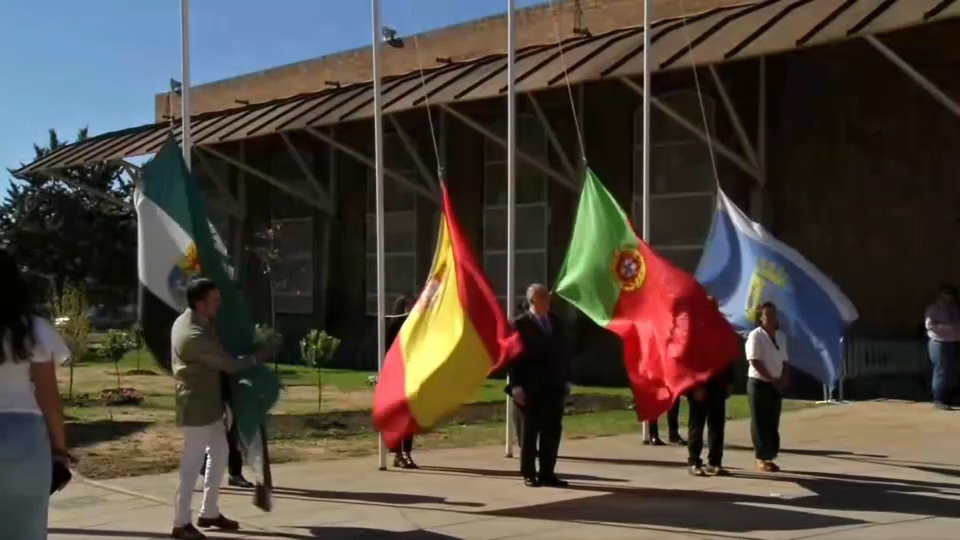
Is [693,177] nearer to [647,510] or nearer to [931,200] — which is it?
[931,200]

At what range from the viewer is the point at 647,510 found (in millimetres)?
10188

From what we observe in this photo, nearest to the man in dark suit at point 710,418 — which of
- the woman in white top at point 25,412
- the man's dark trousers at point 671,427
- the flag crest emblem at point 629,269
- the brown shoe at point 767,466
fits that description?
the brown shoe at point 767,466

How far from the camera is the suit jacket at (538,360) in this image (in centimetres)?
1127

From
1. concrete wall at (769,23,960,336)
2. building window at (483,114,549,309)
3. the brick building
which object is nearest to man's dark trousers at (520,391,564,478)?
the brick building

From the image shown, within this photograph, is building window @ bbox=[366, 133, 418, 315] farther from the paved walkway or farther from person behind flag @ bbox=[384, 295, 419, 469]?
person behind flag @ bbox=[384, 295, 419, 469]

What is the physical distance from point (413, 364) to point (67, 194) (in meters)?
49.8

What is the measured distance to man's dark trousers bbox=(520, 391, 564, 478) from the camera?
1134cm

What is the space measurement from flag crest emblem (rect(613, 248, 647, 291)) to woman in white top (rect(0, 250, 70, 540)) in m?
6.79

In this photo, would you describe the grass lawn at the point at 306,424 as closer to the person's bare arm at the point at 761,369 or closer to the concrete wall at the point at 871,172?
the concrete wall at the point at 871,172

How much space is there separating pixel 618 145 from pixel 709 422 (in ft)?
45.5

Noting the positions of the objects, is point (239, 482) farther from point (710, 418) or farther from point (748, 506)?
point (748, 506)

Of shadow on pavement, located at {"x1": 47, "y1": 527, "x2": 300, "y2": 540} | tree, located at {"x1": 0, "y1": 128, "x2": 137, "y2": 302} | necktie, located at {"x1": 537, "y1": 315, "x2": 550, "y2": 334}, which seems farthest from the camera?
tree, located at {"x1": 0, "y1": 128, "x2": 137, "y2": 302}

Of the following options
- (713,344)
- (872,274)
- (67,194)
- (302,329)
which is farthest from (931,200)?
(67,194)

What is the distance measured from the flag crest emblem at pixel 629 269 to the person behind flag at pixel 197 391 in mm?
3939
